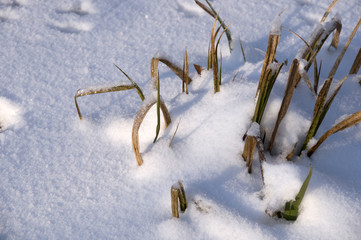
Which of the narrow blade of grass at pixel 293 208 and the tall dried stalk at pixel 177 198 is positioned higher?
the narrow blade of grass at pixel 293 208

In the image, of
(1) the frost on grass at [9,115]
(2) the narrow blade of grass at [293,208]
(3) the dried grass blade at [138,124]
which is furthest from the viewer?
(1) the frost on grass at [9,115]

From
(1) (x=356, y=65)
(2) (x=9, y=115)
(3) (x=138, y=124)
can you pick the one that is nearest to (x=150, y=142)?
(3) (x=138, y=124)

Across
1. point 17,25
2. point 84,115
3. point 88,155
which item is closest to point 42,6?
point 17,25

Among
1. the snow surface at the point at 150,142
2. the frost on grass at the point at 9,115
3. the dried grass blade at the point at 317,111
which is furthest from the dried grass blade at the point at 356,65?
the frost on grass at the point at 9,115

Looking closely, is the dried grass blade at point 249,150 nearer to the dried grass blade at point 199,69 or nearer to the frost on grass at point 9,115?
the dried grass blade at point 199,69

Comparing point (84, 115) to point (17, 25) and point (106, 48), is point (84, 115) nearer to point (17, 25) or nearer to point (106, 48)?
point (106, 48)

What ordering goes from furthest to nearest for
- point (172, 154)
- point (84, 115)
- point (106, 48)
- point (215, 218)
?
1. point (106, 48)
2. point (84, 115)
3. point (172, 154)
4. point (215, 218)
